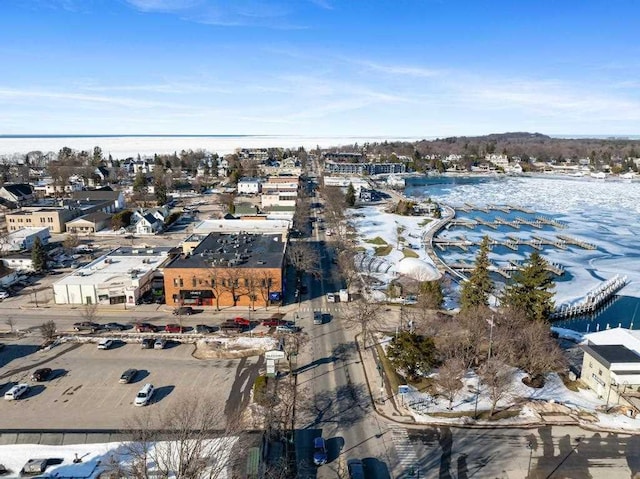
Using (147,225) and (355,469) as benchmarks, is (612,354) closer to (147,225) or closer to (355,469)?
(355,469)

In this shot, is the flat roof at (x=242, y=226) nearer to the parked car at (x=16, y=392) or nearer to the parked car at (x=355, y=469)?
the parked car at (x=16, y=392)

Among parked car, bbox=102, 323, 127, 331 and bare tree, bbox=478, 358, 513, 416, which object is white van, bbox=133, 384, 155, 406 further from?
bare tree, bbox=478, 358, 513, 416

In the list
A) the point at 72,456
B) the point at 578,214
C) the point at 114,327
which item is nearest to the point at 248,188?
the point at 578,214

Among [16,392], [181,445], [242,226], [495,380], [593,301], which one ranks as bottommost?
[593,301]

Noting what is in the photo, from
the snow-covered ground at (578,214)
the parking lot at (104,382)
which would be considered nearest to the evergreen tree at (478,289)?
the snow-covered ground at (578,214)

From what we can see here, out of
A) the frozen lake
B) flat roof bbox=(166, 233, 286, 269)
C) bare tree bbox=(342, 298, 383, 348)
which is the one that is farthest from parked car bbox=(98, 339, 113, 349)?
the frozen lake
